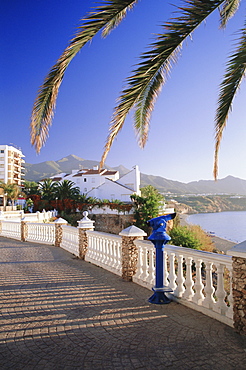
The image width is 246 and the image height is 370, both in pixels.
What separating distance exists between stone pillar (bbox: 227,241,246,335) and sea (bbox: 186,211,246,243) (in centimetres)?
3878

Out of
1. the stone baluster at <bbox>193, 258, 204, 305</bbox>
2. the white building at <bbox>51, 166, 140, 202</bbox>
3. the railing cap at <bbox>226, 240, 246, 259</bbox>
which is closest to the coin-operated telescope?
the stone baluster at <bbox>193, 258, 204, 305</bbox>

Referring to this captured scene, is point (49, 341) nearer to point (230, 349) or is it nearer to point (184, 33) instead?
point (230, 349)

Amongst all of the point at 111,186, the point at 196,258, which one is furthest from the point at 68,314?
the point at 111,186

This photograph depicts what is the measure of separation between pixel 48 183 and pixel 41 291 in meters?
44.8

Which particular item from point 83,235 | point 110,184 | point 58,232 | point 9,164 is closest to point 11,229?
point 58,232

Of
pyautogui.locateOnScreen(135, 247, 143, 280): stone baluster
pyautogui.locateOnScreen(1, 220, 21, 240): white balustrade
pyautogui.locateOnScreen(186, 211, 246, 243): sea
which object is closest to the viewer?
pyautogui.locateOnScreen(135, 247, 143, 280): stone baluster

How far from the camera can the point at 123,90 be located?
4.79 meters

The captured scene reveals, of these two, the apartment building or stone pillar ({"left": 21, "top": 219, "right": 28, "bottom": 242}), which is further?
the apartment building

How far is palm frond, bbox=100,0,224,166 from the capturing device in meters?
4.39

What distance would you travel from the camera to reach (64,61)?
438 centimetres

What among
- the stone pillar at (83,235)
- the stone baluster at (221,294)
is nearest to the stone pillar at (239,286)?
the stone baluster at (221,294)

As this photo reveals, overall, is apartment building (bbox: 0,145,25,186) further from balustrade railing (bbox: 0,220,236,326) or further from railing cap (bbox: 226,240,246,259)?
railing cap (bbox: 226,240,246,259)

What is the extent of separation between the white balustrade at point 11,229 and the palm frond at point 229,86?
12701 mm

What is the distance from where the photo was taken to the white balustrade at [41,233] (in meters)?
13.1
